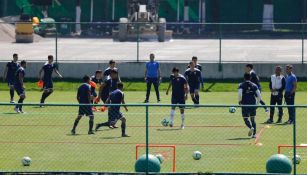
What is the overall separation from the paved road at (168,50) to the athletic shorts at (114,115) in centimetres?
1524

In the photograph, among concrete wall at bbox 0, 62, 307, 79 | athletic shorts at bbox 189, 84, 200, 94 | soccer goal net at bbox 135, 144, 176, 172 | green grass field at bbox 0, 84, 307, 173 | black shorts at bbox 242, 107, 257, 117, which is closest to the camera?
soccer goal net at bbox 135, 144, 176, 172

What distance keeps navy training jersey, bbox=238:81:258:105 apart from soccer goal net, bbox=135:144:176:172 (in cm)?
331

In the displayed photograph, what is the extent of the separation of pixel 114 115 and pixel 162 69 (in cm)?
1395

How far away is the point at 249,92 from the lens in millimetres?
29188

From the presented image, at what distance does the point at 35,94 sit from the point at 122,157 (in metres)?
15.2

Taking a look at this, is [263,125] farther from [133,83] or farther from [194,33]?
[194,33]

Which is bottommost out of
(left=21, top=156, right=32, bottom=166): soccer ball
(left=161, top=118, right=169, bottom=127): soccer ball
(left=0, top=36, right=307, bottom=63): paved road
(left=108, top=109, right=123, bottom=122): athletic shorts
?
(left=21, top=156, right=32, bottom=166): soccer ball

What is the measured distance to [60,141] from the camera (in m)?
28.2

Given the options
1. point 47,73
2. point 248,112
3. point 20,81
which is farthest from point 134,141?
point 47,73

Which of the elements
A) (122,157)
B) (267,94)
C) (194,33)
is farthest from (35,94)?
(194,33)

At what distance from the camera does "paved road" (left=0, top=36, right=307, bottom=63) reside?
46.6 m

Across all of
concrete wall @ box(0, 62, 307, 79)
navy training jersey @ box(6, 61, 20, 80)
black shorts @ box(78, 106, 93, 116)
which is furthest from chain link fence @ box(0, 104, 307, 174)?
concrete wall @ box(0, 62, 307, 79)

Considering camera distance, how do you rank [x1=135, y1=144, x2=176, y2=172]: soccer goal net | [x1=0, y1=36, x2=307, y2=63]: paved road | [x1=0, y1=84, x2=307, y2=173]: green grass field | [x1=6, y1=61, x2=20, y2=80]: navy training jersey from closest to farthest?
[x1=135, y1=144, x2=176, y2=172]: soccer goal net < [x1=0, y1=84, x2=307, y2=173]: green grass field < [x1=6, y1=61, x2=20, y2=80]: navy training jersey < [x1=0, y1=36, x2=307, y2=63]: paved road

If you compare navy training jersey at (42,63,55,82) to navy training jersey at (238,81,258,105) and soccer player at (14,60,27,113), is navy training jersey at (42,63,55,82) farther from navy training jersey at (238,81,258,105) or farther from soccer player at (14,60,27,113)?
navy training jersey at (238,81,258,105)
